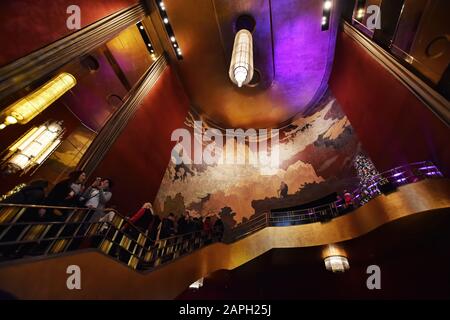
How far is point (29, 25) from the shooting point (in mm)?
3762

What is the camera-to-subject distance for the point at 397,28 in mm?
6383

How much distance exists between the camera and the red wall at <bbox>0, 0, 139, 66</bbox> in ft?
11.2

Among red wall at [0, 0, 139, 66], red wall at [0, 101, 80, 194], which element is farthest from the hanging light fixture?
red wall at [0, 101, 80, 194]

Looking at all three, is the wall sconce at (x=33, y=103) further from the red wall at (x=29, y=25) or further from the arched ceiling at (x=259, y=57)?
the arched ceiling at (x=259, y=57)

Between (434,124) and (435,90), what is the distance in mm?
733

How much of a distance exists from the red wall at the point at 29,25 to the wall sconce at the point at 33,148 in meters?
2.69

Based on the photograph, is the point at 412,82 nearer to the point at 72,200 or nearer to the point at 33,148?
the point at 72,200

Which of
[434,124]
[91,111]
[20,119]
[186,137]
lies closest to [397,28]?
[434,124]

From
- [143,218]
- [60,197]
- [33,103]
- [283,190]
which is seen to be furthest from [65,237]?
[283,190]

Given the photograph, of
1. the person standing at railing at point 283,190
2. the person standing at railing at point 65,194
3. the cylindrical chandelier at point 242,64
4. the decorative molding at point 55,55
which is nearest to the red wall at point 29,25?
the decorative molding at point 55,55

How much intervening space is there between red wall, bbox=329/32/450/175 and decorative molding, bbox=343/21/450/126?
132mm

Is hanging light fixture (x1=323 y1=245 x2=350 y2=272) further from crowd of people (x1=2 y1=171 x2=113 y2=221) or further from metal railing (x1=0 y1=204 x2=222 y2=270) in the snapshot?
crowd of people (x1=2 y1=171 x2=113 y2=221)

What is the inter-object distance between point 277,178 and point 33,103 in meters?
8.09

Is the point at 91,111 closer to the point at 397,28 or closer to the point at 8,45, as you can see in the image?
the point at 8,45
